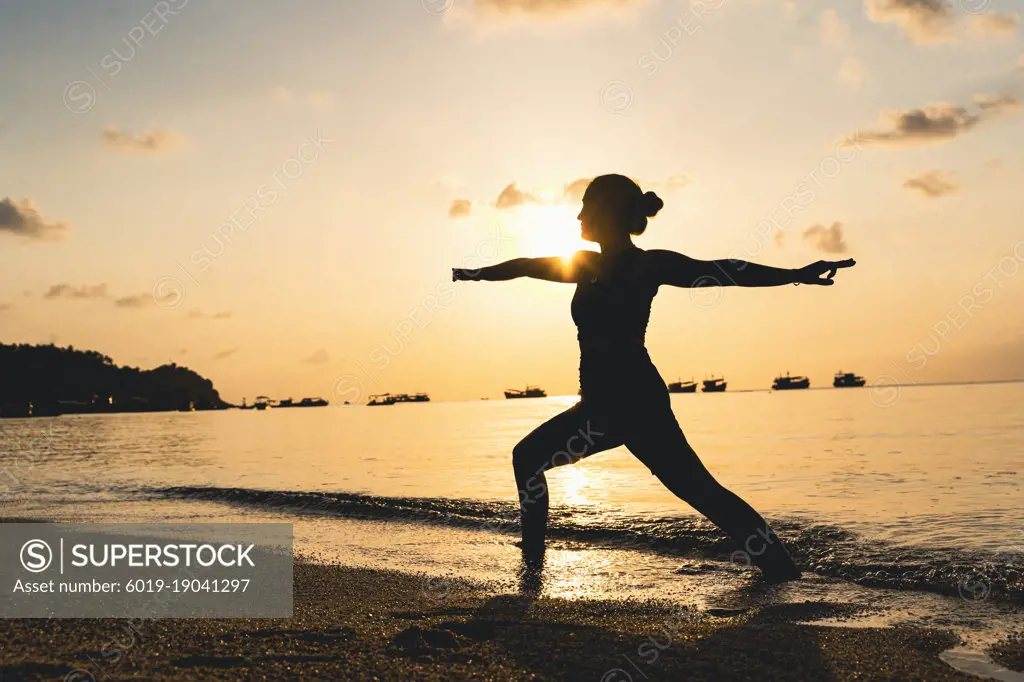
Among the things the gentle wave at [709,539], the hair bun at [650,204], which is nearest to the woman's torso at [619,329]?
the hair bun at [650,204]

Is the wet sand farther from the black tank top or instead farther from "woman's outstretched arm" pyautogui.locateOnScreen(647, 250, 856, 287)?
"woman's outstretched arm" pyautogui.locateOnScreen(647, 250, 856, 287)

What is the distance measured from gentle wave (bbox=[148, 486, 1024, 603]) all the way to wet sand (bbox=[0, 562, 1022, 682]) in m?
1.77

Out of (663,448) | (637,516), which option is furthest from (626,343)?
(637,516)

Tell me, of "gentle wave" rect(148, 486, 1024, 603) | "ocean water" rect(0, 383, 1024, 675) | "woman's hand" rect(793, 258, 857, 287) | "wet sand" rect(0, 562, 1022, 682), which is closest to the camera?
"wet sand" rect(0, 562, 1022, 682)

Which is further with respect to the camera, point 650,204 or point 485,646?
point 650,204

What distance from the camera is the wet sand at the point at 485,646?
376cm

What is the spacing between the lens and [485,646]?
4242 mm

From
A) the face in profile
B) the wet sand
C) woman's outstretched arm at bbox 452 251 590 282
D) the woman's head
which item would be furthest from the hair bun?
the wet sand

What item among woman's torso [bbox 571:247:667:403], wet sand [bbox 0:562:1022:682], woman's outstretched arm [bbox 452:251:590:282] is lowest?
wet sand [bbox 0:562:1022:682]

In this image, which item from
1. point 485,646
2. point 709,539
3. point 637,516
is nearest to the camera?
point 485,646

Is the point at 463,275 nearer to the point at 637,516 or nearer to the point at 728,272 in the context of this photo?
the point at 728,272

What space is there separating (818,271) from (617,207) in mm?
1522

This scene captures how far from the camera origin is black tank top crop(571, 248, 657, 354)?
225 inches

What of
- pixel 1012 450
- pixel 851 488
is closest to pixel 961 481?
pixel 851 488
